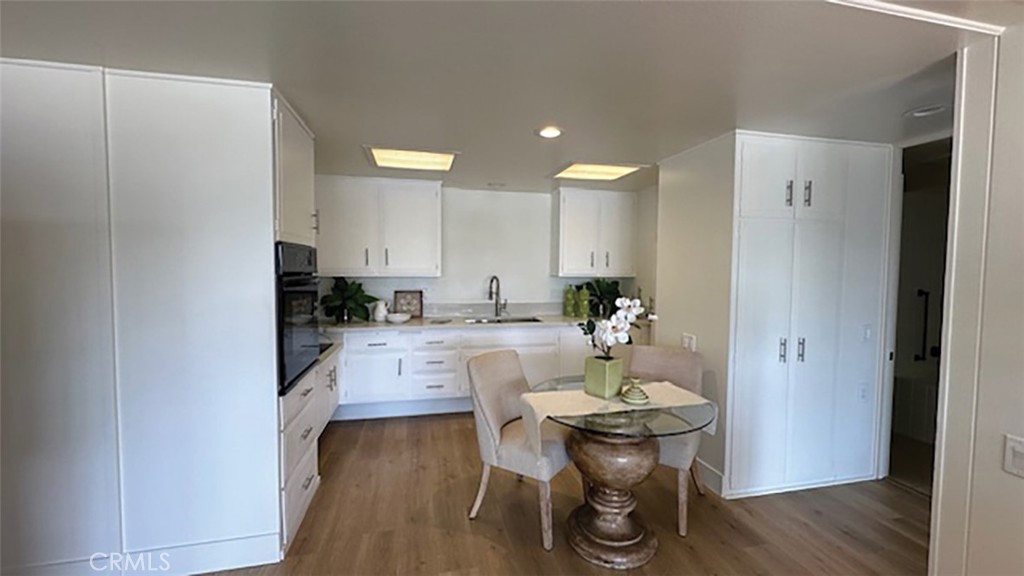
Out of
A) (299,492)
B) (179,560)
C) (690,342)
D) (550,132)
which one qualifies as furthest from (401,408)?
(550,132)

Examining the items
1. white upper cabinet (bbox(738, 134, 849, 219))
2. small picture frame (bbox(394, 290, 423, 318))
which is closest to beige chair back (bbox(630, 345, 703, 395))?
white upper cabinet (bbox(738, 134, 849, 219))

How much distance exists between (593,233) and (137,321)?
12.5 ft

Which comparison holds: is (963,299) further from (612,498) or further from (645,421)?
(612,498)

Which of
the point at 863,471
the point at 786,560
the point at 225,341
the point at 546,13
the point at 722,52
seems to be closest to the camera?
the point at 546,13

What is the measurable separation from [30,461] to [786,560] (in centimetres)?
343

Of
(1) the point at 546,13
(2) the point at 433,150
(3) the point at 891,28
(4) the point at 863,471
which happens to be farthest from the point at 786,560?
(2) the point at 433,150

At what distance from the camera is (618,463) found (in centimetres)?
223

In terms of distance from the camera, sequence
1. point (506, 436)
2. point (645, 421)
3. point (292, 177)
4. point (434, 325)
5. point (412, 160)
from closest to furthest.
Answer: point (645, 421)
point (292, 177)
point (506, 436)
point (412, 160)
point (434, 325)

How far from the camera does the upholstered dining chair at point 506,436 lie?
7.80ft

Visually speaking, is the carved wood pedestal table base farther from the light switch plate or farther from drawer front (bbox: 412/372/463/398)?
drawer front (bbox: 412/372/463/398)

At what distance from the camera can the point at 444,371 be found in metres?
4.21

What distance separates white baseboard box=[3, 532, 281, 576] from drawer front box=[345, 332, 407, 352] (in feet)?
6.27

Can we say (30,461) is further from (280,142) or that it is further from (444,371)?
(444,371)

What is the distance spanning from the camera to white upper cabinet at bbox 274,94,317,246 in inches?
86.6
